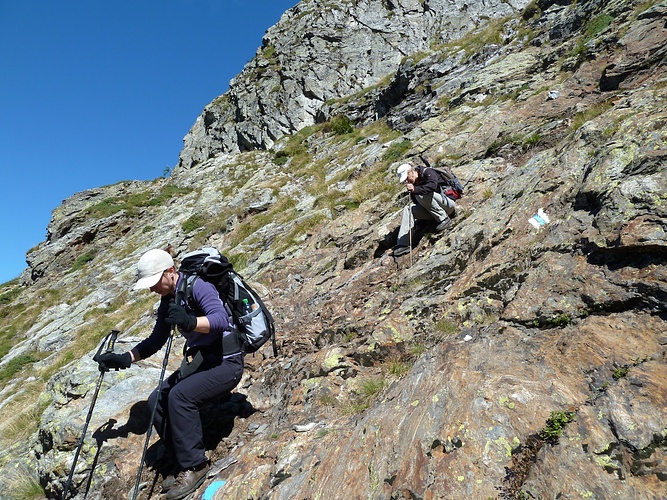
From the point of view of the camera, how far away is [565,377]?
3.25 m

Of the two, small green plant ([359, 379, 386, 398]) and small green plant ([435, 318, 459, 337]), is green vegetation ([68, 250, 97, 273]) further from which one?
small green plant ([435, 318, 459, 337])

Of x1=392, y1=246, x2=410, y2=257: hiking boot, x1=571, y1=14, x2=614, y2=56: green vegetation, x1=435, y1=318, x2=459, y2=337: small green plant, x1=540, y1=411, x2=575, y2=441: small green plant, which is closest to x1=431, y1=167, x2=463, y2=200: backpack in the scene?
x1=392, y1=246, x2=410, y2=257: hiking boot

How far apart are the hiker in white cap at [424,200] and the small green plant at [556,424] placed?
492 centimetres

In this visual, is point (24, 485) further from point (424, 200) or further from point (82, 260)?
point (82, 260)

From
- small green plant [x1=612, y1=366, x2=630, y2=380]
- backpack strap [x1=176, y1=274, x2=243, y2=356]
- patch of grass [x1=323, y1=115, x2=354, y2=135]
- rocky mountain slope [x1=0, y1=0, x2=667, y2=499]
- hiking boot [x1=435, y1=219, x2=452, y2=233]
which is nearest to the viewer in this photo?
rocky mountain slope [x1=0, y1=0, x2=667, y2=499]

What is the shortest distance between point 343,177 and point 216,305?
14.5m

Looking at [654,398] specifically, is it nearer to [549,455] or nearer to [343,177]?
[549,455]

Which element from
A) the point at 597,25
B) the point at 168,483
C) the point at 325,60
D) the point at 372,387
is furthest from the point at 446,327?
the point at 325,60

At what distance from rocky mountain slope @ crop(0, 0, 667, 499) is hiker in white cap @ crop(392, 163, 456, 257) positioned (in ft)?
1.04

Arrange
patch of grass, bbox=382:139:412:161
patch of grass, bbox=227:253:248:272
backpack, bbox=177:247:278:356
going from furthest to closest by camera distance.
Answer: patch of grass, bbox=382:139:412:161
patch of grass, bbox=227:253:248:272
backpack, bbox=177:247:278:356

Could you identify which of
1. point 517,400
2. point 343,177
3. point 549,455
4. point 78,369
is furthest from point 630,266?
point 343,177

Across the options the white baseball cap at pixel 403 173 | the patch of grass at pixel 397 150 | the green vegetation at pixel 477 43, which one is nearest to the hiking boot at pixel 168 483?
the white baseball cap at pixel 403 173

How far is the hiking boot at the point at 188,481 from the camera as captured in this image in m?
3.90

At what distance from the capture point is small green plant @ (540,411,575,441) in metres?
2.79
